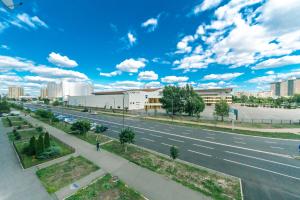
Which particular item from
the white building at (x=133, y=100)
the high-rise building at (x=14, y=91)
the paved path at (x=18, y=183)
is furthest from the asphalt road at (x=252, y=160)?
the high-rise building at (x=14, y=91)

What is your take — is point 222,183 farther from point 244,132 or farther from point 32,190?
point 244,132

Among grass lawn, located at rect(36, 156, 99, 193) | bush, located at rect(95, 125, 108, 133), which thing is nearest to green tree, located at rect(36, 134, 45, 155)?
grass lawn, located at rect(36, 156, 99, 193)

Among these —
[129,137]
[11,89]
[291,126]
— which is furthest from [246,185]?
[11,89]

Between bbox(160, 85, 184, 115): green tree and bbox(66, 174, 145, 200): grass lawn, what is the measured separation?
38172mm

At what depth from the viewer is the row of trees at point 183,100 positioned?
1753 inches

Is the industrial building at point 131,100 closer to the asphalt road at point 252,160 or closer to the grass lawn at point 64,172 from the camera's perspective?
the asphalt road at point 252,160

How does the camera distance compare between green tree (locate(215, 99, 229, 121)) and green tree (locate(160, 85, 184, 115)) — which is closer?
green tree (locate(215, 99, 229, 121))

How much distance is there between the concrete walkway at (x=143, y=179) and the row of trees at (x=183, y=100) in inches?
1326

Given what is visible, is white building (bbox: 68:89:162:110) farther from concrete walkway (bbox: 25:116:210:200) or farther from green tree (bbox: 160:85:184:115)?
concrete walkway (bbox: 25:116:210:200)

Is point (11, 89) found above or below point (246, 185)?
above

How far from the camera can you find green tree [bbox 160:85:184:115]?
48094 mm

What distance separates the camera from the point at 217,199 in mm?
8945

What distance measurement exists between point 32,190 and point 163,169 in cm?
998

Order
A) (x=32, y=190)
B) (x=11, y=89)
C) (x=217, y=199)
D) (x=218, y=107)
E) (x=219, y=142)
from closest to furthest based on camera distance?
(x=217, y=199), (x=32, y=190), (x=219, y=142), (x=218, y=107), (x=11, y=89)
